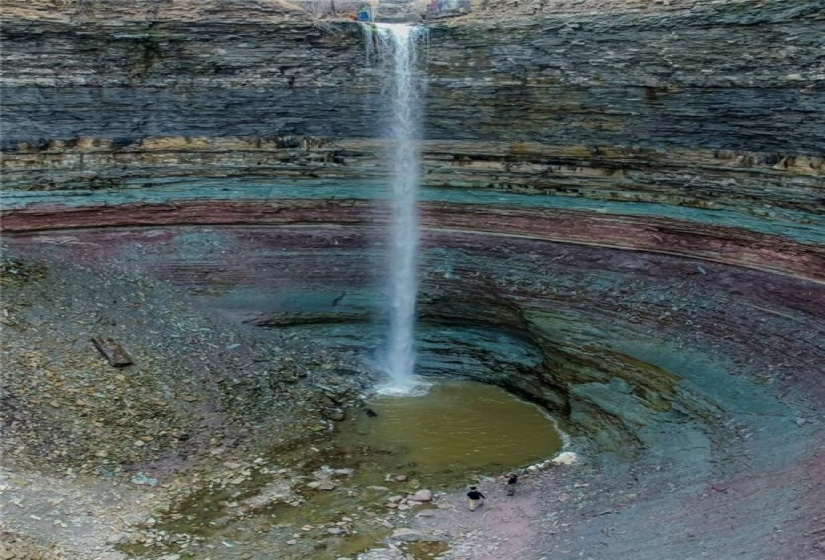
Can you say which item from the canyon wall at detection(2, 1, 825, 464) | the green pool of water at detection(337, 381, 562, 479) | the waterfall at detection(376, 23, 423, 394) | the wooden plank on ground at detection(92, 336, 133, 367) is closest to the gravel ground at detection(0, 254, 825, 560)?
the wooden plank on ground at detection(92, 336, 133, 367)

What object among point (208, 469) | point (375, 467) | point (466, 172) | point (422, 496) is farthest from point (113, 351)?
point (466, 172)

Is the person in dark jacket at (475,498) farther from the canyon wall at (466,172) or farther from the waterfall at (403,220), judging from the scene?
the waterfall at (403,220)

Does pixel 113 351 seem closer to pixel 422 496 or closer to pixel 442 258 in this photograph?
pixel 422 496

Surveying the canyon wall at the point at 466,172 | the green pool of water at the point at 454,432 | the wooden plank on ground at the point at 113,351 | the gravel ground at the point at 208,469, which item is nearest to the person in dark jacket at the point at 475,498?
the gravel ground at the point at 208,469

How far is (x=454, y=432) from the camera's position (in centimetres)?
1320

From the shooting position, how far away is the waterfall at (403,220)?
1625cm

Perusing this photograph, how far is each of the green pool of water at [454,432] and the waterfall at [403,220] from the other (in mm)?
1410

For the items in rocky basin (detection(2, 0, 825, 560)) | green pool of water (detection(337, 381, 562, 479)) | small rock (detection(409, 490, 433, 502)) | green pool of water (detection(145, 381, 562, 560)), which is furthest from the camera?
green pool of water (detection(337, 381, 562, 479))

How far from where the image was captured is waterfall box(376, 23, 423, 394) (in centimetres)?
1625

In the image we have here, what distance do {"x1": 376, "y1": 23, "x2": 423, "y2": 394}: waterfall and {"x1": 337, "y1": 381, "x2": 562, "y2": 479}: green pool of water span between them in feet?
4.63

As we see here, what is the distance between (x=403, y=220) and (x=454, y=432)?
5365 mm

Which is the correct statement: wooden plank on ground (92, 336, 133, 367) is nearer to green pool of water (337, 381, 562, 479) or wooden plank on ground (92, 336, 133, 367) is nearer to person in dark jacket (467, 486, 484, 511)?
green pool of water (337, 381, 562, 479)

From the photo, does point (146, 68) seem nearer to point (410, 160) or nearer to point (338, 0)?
point (338, 0)

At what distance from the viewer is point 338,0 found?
1764cm
